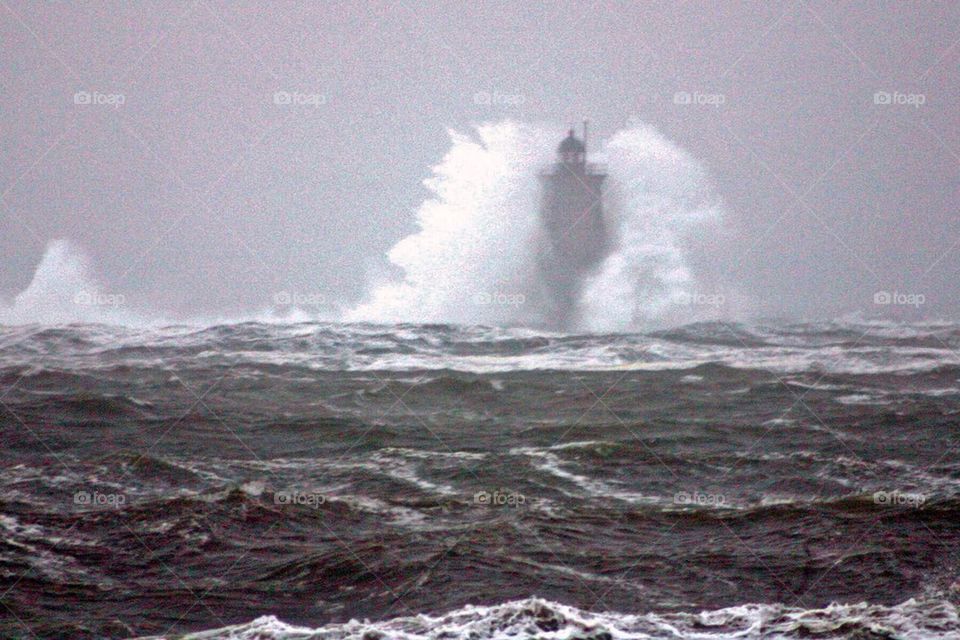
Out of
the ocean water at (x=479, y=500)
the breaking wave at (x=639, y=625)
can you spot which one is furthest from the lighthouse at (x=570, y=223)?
the breaking wave at (x=639, y=625)

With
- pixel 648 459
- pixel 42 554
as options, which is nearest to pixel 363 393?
pixel 648 459

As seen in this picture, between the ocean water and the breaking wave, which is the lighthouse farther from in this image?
the breaking wave

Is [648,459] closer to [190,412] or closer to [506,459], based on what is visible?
[506,459]

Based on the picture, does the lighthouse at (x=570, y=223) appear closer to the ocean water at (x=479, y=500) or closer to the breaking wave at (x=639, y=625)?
the ocean water at (x=479, y=500)

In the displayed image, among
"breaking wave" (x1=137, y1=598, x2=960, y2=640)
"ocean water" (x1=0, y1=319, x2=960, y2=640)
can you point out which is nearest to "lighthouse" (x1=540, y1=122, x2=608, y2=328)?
"ocean water" (x1=0, y1=319, x2=960, y2=640)

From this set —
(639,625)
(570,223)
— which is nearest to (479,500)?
(639,625)
